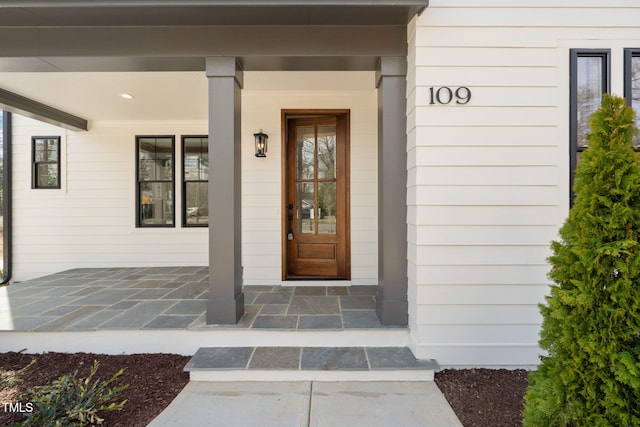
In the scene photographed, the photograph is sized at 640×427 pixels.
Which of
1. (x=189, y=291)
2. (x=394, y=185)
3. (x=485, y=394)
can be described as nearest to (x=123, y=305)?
(x=189, y=291)

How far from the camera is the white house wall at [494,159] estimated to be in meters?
2.44

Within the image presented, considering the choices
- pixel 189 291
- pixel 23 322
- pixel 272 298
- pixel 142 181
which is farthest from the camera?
pixel 142 181

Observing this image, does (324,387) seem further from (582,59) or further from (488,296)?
(582,59)

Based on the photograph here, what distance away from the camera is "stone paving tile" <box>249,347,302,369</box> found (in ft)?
7.51

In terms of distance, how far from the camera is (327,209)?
4070 mm

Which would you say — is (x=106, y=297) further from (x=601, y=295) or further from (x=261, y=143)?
(x=601, y=295)

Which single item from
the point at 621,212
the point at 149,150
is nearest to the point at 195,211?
the point at 149,150

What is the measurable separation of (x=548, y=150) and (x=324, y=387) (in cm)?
253

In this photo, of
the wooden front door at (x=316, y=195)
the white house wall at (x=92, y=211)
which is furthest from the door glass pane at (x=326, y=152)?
the white house wall at (x=92, y=211)

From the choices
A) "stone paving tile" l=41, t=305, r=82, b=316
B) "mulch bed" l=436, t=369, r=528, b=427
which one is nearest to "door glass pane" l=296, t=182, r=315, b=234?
"mulch bed" l=436, t=369, r=528, b=427

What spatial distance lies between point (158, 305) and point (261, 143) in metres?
2.17

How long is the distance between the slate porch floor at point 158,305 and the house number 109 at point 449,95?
195 cm

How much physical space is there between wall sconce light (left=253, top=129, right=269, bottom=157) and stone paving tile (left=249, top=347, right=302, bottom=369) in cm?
234

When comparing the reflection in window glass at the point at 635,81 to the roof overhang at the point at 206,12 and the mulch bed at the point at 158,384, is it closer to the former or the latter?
the roof overhang at the point at 206,12
